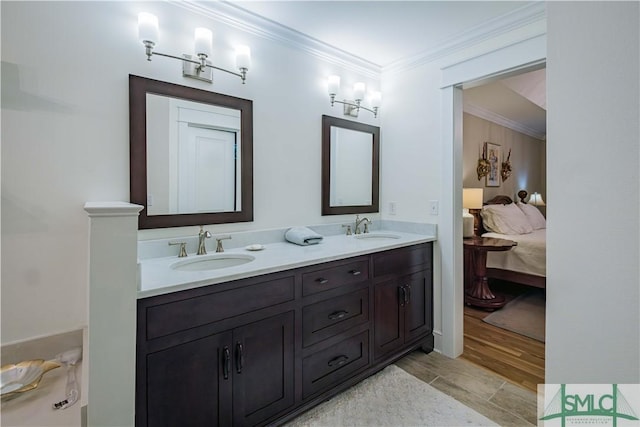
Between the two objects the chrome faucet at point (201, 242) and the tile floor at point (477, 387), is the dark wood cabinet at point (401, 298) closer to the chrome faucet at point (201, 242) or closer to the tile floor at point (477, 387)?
the tile floor at point (477, 387)

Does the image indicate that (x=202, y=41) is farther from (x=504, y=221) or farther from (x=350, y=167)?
(x=504, y=221)

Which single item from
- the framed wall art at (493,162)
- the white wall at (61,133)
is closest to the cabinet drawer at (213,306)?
the white wall at (61,133)

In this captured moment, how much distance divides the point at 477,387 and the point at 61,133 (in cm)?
276

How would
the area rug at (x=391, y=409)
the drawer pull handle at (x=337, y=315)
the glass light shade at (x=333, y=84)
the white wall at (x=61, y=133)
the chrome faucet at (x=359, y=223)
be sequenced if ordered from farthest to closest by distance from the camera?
1. the chrome faucet at (x=359, y=223)
2. the glass light shade at (x=333, y=84)
3. the drawer pull handle at (x=337, y=315)
4. the area rug at (x=391, y=409)
5. the white wall at (x=61, y=133)

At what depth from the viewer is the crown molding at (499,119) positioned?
429cm

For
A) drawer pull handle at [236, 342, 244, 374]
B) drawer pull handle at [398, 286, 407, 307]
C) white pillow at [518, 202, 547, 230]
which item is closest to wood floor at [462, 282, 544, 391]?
drawer pull handle at [398, 286, 407, 307]

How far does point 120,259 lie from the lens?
1.06m

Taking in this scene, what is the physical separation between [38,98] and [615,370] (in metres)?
2.13

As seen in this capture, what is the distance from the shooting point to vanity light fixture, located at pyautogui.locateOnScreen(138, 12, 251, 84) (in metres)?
1.55

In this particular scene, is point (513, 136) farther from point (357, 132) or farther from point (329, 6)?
point (329, 6)

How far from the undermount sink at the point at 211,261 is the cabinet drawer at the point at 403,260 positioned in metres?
0.85

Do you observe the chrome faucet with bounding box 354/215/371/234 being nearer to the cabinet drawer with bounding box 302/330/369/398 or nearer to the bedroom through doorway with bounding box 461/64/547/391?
the cabinet drawer with bounding box 302/330/369/398

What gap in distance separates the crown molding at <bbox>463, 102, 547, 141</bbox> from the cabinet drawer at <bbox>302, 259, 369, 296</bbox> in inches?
132

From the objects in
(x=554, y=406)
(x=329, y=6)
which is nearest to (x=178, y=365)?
(x=554, y=406)
